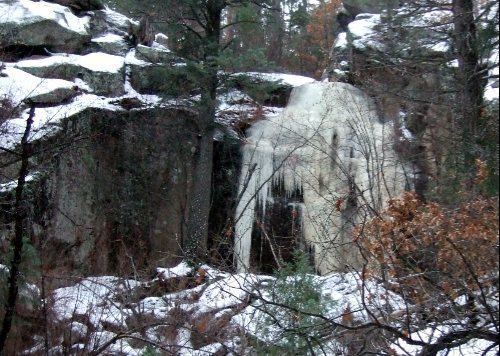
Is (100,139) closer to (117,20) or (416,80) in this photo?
(117,20)

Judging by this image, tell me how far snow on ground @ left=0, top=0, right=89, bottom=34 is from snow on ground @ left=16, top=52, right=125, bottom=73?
82 centimetres

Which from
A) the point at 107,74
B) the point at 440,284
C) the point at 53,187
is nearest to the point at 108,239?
the point at 53,187

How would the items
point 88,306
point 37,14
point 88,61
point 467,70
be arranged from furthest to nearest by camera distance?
point 88,61, point 37,14, point 88,306, point 467,70

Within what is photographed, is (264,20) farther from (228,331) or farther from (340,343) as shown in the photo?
(340,343)

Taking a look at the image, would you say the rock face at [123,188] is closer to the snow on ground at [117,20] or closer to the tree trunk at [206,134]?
the tree trunk at [206,134]

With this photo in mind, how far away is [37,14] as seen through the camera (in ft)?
46.3

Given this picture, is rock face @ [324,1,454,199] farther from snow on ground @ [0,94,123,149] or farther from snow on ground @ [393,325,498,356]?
snow on ground @ [0,94,123,149]

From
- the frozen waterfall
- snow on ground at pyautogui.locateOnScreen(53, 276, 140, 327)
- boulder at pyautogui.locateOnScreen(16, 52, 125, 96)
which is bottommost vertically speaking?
snow on ground at pyautogui.locateOnScreen(53, 276, 140, 327)

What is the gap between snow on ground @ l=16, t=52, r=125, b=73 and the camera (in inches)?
533

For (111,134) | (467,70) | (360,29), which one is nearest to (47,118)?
(111,134)

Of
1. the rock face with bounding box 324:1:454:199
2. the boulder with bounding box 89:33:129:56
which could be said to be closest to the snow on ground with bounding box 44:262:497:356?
the rock face with bounding box 324:1:454:199

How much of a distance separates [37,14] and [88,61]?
5.13ft

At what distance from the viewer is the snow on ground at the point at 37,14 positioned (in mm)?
13836

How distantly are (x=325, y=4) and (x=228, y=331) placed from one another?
18311 millimetres
